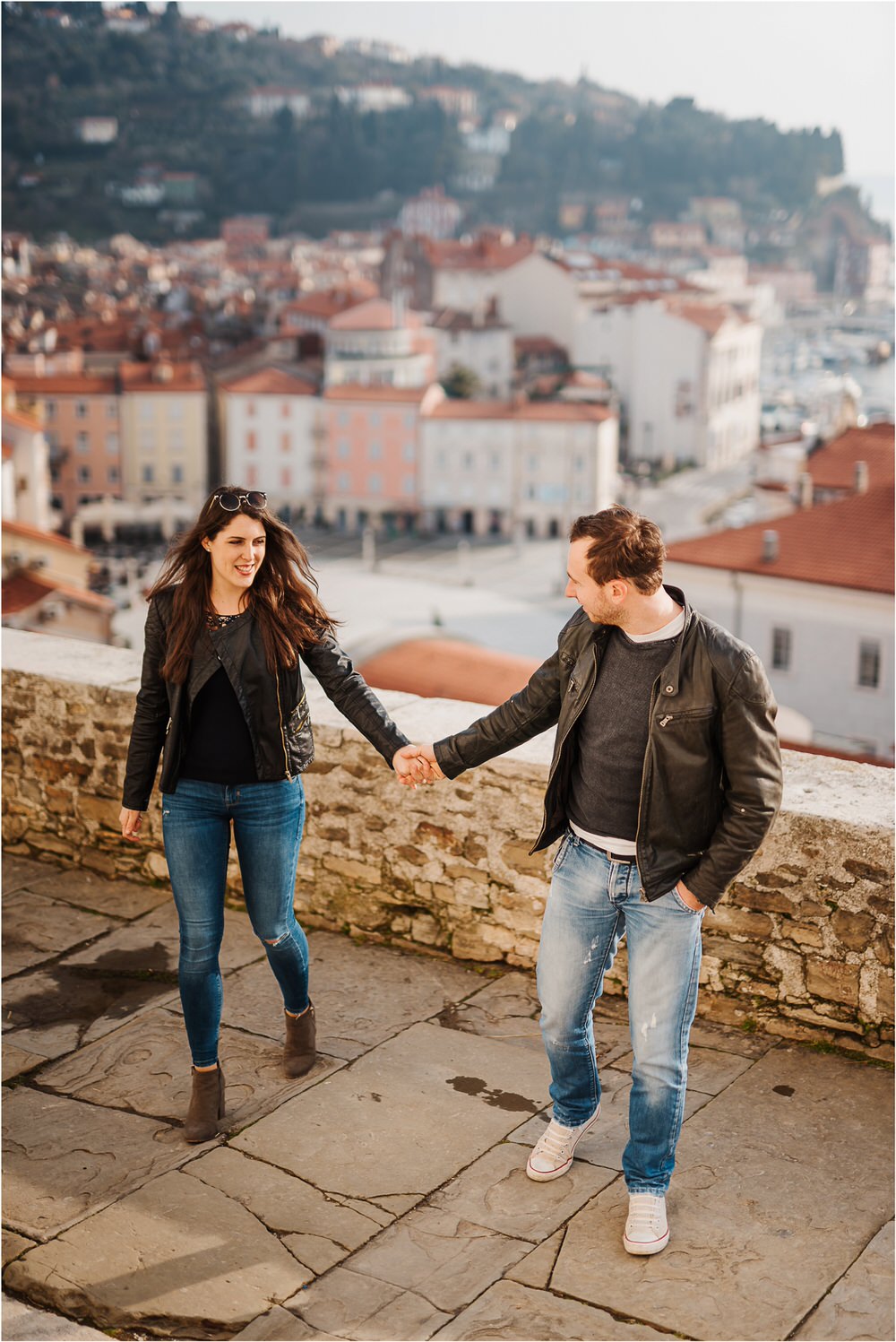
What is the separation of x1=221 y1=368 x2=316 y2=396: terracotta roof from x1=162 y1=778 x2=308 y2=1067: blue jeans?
236 ft

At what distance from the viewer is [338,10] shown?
16638 cm

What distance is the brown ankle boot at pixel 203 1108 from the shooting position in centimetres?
321

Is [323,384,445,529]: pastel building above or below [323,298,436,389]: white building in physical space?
below

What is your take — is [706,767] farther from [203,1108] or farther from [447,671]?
[447,671]

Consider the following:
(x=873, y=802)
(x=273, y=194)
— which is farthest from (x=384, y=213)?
(x=873, y=802)

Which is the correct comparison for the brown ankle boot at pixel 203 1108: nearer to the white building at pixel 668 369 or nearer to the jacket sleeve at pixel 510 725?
the jacket sleeve at pixel 510 725

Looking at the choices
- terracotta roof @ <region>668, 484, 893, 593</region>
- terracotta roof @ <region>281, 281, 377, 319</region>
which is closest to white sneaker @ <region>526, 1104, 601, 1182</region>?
terracotta roof @ <region>668, 484, 893, 593</region>

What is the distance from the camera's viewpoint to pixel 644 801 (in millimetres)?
2682

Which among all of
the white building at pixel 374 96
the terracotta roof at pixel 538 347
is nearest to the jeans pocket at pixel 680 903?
the terracotta roof at pixel 538 347

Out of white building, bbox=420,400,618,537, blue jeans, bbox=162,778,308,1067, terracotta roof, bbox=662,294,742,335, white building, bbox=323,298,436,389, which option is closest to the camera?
→ blue jeans, bbox=162,778,308,1067

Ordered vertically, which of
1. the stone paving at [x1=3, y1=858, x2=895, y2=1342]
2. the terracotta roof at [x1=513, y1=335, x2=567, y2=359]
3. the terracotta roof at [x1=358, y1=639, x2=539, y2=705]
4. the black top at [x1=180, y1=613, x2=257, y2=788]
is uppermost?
the terracotta roof at [x1=513, y1=335, x2=567, y2=359]

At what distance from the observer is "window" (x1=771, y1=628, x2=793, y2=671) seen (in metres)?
30.3

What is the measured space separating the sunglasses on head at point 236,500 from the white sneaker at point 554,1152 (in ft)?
4.79

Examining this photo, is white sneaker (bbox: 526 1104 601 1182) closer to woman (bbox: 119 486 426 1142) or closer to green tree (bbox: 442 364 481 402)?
woman (bbox: 119 486 426 1142)
